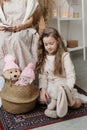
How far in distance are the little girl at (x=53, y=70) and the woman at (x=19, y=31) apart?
0.25m

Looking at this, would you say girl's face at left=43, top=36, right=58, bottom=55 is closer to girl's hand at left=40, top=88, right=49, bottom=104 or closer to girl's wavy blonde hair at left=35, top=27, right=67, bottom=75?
girl's wavy blonde hair at left=35, top=27, right=67, bottom=75

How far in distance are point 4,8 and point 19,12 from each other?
16cm

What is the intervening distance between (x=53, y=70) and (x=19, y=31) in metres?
0.56

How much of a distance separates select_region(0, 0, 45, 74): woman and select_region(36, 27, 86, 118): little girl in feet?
0.81

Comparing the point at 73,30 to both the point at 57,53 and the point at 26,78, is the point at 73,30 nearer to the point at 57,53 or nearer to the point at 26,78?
the point at 57,53

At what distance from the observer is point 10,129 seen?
1.41 meters

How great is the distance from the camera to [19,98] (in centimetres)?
155

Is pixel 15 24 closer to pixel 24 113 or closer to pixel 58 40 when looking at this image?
pixel 58 40

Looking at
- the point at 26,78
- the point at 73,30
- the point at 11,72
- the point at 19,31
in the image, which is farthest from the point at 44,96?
the point at 73,30

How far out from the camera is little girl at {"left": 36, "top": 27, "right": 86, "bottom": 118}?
1.63 m

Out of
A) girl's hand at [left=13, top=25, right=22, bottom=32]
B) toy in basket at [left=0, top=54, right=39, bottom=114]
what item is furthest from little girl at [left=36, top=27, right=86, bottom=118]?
girl's hand at [left=13, top=25, right=22, bottom=32]

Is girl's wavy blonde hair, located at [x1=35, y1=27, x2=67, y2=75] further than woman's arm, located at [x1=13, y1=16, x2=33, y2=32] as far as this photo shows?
No

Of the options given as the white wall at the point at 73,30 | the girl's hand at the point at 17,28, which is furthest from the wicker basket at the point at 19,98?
the white wall at the point at 73,30

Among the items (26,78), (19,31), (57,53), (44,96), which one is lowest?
(44,96)
